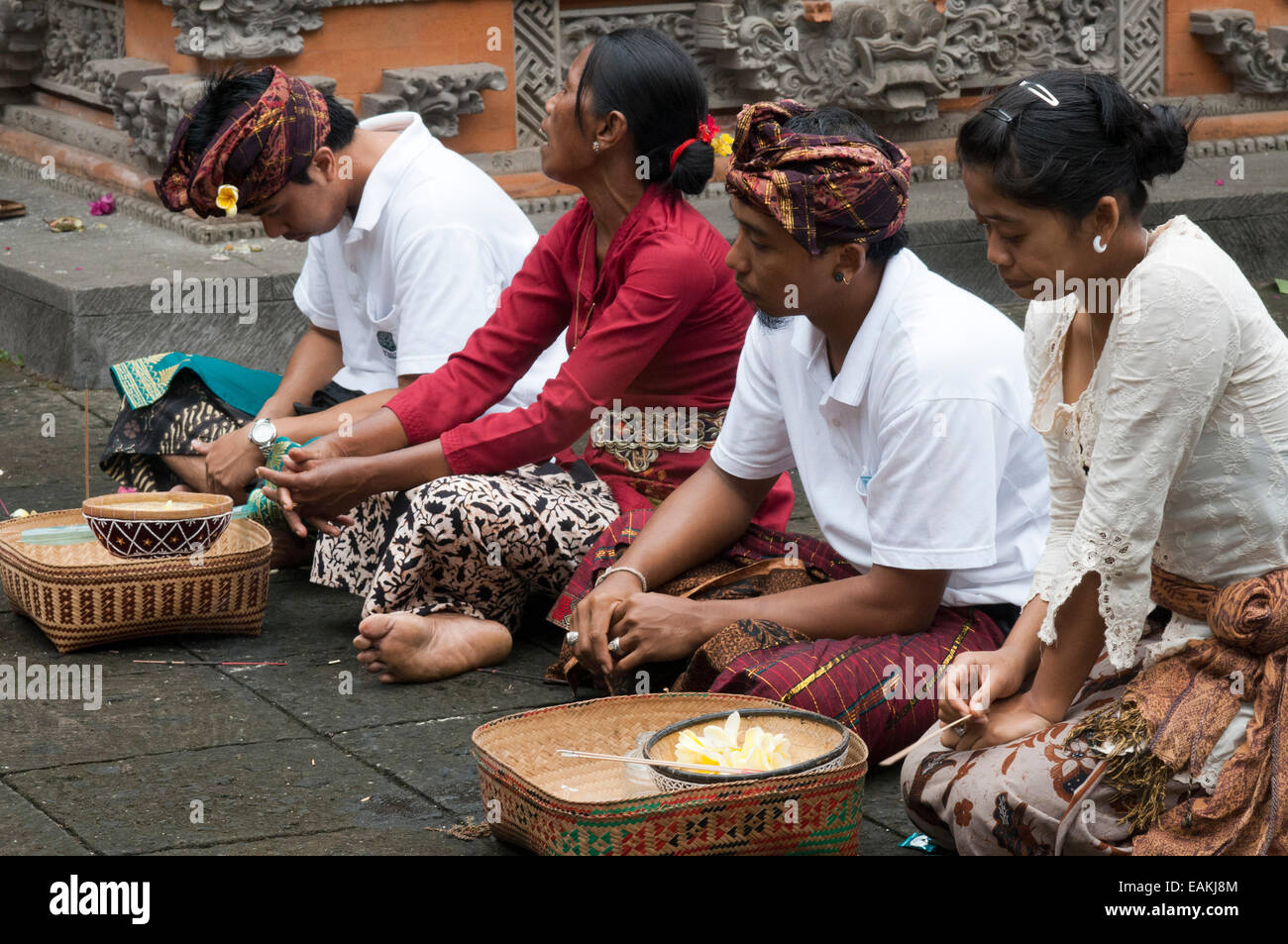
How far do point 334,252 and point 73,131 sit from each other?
377cm

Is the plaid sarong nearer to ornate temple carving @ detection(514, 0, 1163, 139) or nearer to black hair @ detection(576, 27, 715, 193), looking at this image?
black hair @ detection(576, 27, 715, 193)

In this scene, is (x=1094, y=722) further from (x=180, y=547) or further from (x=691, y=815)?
(x=180, y=547)

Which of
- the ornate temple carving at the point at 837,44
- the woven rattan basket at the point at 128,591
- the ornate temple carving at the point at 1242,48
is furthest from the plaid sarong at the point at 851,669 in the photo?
the ornate temple carving at the point at 1242,48

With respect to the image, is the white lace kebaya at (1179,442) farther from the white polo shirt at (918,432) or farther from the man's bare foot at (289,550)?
the man's bare foot at (289,550)

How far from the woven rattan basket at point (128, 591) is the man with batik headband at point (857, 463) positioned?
36.9 inches

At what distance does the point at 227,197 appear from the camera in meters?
4.15

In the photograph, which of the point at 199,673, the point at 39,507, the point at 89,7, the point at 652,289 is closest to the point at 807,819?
the point at 652,289

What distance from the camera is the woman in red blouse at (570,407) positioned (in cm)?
379

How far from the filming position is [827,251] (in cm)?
321

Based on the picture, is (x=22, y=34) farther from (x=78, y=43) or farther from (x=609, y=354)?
(x=609, y=354)

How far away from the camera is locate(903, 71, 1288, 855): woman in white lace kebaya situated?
2.56 meters

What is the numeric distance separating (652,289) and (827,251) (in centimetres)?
64

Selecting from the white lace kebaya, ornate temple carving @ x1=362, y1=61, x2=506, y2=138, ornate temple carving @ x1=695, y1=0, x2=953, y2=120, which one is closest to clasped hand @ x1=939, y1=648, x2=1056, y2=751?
the white lace kebaya

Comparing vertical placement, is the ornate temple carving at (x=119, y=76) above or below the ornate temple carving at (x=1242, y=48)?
below
